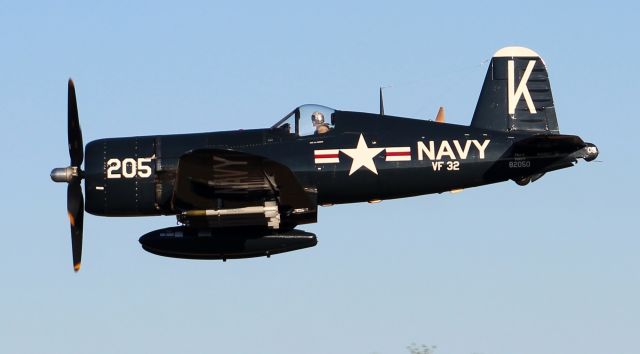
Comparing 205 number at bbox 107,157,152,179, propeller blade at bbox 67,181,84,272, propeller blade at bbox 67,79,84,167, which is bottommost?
propeller blade at bbox 67,181,84,272

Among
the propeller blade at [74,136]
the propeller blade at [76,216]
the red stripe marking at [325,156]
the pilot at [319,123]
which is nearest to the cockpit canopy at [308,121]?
the pilot at [319,123]

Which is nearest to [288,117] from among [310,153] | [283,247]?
[310,153]

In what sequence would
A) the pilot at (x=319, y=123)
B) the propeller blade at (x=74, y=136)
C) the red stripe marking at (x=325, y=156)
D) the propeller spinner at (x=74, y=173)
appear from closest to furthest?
the red stripe marking at (x=325, y=156), the pilot at (x=319, y=123), the propeller spinner at (x=74, y=173), the propeller blade at (x=74, y=136)

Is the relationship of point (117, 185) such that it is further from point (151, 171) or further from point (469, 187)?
point (469, 187)

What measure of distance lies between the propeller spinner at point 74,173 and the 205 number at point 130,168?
68 centimetres

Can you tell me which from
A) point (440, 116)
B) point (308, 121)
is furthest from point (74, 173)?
point (440, 116)

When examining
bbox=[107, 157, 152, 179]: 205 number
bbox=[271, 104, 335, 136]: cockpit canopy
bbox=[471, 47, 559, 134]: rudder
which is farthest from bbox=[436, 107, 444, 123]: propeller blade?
bbox=[107, 157, 152, 179]: 205 number

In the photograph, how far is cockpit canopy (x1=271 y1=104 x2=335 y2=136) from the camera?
1905 centimetres

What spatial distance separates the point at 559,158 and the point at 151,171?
6.72 m

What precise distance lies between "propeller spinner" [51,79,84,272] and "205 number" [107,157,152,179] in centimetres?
68

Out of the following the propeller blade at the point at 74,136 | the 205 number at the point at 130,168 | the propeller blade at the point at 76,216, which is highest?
the propeller blade at the point at 74,136

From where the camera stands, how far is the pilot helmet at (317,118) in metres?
19.1

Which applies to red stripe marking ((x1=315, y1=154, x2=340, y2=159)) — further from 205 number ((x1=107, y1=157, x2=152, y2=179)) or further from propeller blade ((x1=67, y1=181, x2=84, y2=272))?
propeller blade ((x1=67, y1=181, x2=84, y2=272))

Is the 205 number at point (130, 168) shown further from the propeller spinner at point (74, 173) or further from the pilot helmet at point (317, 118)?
the pilot helmet at point (317, 118)
